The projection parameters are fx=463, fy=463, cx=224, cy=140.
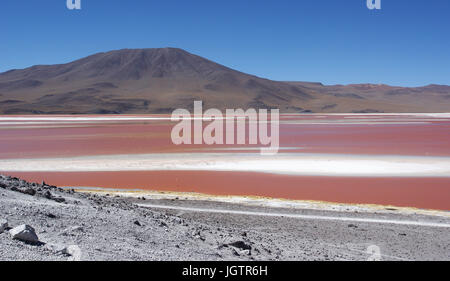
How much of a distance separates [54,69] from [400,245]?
206 m

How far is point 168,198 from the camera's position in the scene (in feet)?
37.7

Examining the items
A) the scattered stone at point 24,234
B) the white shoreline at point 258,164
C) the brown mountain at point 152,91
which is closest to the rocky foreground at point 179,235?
the scattered stone at point 24,234

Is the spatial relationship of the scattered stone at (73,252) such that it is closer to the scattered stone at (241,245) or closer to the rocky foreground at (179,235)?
the rocky foreground at (179,235)

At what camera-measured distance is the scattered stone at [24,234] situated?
4.95 metres

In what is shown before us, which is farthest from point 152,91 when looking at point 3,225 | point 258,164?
point 3,225

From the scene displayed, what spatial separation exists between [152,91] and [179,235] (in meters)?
146

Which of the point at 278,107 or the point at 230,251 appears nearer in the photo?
the point at 230,251

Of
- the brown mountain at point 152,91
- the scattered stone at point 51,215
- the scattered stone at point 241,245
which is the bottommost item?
the scattered stone at point 241,245

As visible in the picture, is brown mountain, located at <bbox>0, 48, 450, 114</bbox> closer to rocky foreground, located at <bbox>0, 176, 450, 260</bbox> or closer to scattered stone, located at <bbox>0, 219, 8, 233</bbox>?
rocky foreground, located at <bbox>0, 176, 450, 260</bbox>

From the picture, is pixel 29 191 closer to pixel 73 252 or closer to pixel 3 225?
pixel 3 225

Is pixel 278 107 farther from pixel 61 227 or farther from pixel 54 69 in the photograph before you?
pixel 61 227

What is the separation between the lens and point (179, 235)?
259 inches

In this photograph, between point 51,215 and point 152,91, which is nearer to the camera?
point 51,215
